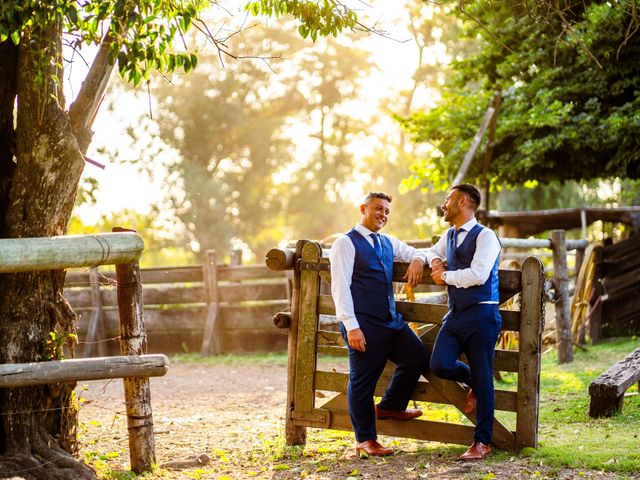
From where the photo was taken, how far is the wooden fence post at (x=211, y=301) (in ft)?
47.0

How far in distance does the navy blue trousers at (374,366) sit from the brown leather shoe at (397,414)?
0.61 ft

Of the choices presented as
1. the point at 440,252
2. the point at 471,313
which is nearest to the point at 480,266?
the point at 471,313

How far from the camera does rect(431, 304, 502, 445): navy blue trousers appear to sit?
557 centimetres

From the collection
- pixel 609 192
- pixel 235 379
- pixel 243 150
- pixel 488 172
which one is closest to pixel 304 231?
pixel 243 150

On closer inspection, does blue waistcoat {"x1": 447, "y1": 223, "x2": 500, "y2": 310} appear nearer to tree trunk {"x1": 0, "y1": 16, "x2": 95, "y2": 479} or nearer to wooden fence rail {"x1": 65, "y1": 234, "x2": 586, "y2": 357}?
tree trunk {"x1": 0, "y1": 16, "x2": 95, "y2": 479}

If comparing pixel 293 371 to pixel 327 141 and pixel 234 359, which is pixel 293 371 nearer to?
pixel 234 359

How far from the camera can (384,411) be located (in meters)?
6.15

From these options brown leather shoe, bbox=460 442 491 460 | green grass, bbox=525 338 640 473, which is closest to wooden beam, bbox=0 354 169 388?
brown leather shoe, bbox=460 442 491 460

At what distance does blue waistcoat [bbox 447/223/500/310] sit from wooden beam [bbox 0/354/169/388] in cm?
193

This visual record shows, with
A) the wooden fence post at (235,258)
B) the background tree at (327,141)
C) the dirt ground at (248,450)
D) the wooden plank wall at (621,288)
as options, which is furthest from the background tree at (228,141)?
the dirt ground at (248,450)

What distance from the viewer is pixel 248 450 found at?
6.65m

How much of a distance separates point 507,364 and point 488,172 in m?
9.33

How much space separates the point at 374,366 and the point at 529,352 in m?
1.06

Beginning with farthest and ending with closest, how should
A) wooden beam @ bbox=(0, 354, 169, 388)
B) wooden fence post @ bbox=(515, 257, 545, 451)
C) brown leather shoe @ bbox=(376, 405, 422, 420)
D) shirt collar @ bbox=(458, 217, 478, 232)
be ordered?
brown leather shoe @ bbox=(376, 405, 422, 420) → wooden fence post @ bbox=(515, 257, 545, 451) → shirt collar @ bbox=(458, 217, 478, 232) → wooden beam @ bbox=(0, 354, 169, 388)
